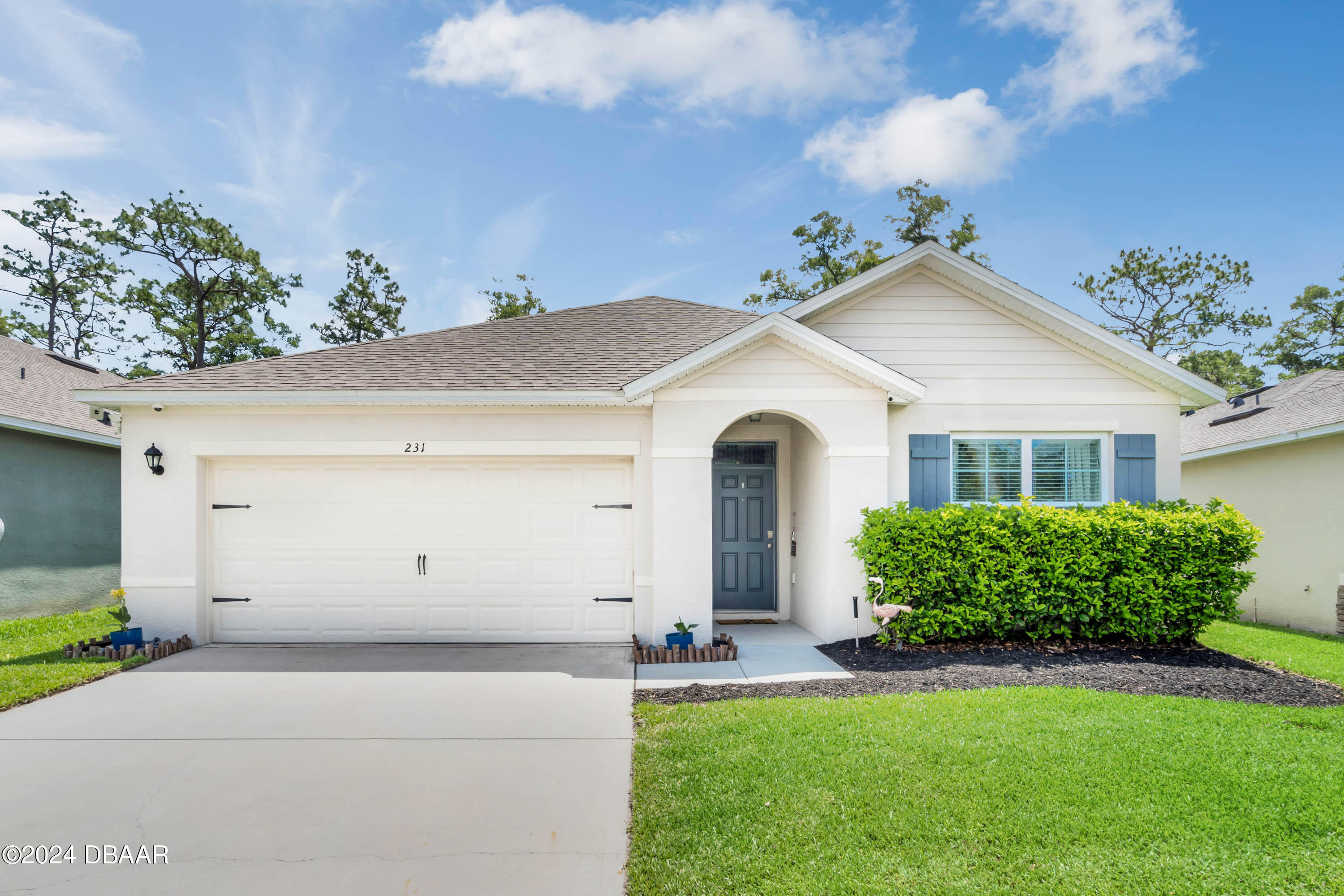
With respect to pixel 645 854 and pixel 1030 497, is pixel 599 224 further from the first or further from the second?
pixel 645 854

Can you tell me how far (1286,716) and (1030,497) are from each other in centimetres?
343

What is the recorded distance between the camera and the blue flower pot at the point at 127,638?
6824 mm

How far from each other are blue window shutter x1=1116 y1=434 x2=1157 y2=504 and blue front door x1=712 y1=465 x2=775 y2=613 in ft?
14.4

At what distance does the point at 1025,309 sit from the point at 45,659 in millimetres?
12154

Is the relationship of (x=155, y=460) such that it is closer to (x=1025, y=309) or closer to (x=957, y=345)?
(x=957, y=345)

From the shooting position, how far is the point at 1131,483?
7750mm

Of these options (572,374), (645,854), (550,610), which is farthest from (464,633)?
(645,854)

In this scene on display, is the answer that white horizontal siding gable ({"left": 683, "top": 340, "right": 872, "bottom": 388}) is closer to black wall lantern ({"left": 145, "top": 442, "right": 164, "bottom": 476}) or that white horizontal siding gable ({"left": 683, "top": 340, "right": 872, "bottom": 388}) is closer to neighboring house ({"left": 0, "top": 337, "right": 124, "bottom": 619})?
black wall lantern ({"left": 145, "top": 442, "right": 164, "bottom": 476})

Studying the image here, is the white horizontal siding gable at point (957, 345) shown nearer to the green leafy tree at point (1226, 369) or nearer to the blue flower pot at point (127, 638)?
the blue flower pot at point (127, 638)

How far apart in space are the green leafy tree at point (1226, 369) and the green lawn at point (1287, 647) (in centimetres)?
2080

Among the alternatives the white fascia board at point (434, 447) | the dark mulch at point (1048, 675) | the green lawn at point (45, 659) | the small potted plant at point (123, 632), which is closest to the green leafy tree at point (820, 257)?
the white fascia board at point (434, 447)

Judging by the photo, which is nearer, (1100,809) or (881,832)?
(881,832)

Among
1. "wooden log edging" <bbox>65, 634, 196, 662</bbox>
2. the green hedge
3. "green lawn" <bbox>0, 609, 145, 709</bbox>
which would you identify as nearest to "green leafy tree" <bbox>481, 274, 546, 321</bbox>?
"green lawn" <bbox>0, 609, 145, 709</bbox>

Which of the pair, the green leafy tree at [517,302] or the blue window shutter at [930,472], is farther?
the green leafy tree at [517,302]
